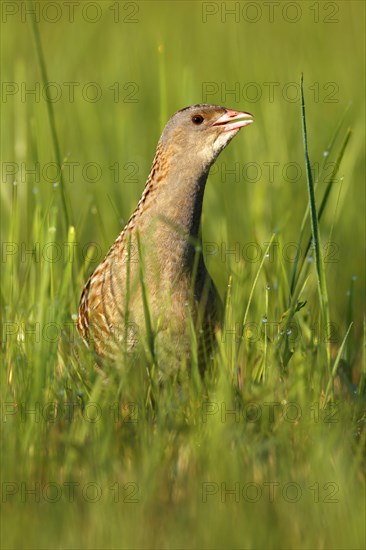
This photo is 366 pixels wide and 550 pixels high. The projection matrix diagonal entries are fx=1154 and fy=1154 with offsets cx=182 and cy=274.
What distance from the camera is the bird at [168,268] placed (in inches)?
167

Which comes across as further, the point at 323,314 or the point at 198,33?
the point at 198,33

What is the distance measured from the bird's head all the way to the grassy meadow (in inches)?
16.0

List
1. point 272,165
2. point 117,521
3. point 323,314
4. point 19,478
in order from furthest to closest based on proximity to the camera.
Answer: point 272,165 < point 323,314 < point 19,478 < point 117,521

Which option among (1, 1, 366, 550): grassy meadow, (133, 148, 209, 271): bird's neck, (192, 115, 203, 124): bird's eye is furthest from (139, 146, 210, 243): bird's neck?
(1, 1, 366, 550): grassy meadow

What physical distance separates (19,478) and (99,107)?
185 inches

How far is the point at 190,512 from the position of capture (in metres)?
→ 3.25

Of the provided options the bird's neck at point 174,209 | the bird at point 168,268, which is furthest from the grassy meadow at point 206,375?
the bird's neck at point 174,209

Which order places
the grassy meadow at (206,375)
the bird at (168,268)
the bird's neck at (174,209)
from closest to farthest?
1. the grassy meadow at (206,375)
2. the bird at (168,268)
3. the bird's neck at (174,209)

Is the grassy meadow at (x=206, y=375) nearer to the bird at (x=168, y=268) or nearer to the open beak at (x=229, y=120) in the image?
the bird at (x=168, y=268)

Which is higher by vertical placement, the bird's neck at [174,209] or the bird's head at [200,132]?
the bird's head at [200,132]

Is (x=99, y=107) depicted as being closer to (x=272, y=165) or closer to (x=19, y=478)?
(x=272, y=165)

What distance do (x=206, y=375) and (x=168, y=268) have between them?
455 mm

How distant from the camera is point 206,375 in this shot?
4.14 metres

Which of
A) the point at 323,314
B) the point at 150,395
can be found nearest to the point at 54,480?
the point at 150,395
